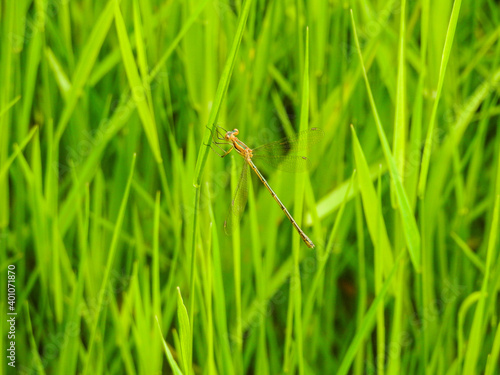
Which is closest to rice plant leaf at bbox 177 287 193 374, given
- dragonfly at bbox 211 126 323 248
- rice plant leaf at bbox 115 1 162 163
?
dragonfly at bbox 211 126 323 248

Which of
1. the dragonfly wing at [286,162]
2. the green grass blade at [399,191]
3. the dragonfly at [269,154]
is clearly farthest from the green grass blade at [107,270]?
the green grass blade at [399,191]

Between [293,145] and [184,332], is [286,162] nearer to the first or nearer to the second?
[293,145]

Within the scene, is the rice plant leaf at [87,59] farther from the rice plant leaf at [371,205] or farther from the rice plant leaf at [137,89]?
the rice plant leaf at [371,205]

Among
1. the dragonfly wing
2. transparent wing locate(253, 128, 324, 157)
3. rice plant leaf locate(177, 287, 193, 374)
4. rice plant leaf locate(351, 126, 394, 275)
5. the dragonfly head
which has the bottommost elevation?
rice plant leaf locate(177, 287, 193, 374)

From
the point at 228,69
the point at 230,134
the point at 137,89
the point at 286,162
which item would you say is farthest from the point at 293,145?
the point at 228,69

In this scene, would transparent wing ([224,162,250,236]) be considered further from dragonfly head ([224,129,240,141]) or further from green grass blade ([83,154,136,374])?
green grass blade ([83,154,136,374])

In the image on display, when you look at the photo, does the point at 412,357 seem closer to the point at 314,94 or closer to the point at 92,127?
the point at 314,94

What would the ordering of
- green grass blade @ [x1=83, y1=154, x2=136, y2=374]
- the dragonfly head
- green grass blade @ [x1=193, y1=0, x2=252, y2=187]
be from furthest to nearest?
the dragonfly head, green grass blade @ [x1=83, y1=154, x2=136, y2=374], green grass blade @ [x1=193, y1=0, x2=252, y2=187]
